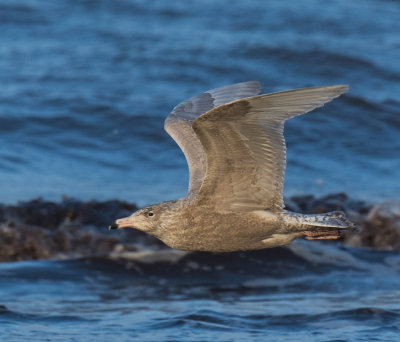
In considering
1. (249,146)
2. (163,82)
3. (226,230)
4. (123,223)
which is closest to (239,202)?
(226,230)

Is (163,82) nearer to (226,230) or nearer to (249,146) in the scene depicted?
(226,230)

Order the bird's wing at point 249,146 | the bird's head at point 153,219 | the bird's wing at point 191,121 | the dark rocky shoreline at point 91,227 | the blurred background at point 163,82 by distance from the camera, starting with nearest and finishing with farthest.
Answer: the bird's wing at point 249,146
the bird's head at point 153,219
the bird's wing at point 191,121
the dark rocky shoreline at point 91,227
the blurred background at point 163,82

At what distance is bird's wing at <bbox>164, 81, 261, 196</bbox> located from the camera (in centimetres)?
596

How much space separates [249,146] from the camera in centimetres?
484

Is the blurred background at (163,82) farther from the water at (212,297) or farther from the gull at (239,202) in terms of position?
the gull at (239,202)

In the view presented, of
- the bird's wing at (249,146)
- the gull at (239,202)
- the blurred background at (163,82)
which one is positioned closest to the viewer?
the bird's wing at (249,146)

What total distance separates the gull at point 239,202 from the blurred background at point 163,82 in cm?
449

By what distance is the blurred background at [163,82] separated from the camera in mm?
10852

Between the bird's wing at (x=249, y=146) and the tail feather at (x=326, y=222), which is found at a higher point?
the bird's wing at (x=249, y=146)

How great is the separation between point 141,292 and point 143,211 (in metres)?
2.39

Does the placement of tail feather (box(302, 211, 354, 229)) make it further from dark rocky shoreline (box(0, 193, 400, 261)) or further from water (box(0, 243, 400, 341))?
dark rocky shoreline (box(0, 193, 400, 261))

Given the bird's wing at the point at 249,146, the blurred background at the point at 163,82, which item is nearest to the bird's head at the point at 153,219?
the bird's wing at the point at 249,146

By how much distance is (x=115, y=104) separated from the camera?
42.1 feet

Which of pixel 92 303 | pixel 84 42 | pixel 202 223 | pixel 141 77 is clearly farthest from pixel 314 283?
pixel 84 42
